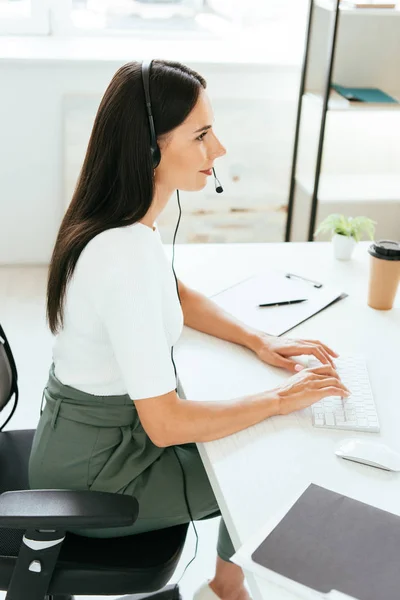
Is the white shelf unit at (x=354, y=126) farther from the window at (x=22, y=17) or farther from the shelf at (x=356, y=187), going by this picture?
the window at (x=22, y=17)

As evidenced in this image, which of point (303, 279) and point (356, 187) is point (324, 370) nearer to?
point (303, 279)

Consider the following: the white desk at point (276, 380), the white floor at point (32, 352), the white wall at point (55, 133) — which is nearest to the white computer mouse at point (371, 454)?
the white desk at point (276, 380)

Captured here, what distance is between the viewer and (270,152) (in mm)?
3488

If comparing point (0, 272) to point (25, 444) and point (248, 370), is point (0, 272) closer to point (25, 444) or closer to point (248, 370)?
point (25, 444)

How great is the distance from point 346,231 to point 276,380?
63cm

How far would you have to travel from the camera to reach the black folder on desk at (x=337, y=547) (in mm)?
961

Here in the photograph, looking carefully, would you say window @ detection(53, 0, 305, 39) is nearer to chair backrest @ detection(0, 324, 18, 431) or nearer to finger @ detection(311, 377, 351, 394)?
chair backrest @ detection(0, 324, 18, 431)

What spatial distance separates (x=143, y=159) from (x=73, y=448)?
20.4 inches

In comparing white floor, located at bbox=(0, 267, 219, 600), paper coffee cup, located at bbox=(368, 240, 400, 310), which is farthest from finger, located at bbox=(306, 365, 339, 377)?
white floor, located at bbox=(0, 267, 219, 600)

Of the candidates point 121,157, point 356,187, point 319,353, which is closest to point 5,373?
point 121,157

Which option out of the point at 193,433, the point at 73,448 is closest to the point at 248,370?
the point at 193,433

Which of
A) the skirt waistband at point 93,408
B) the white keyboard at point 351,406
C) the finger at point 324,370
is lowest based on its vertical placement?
the skirt waistband at point 93,408

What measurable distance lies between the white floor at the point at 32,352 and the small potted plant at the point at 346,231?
0.79m

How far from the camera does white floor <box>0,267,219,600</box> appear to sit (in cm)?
194
